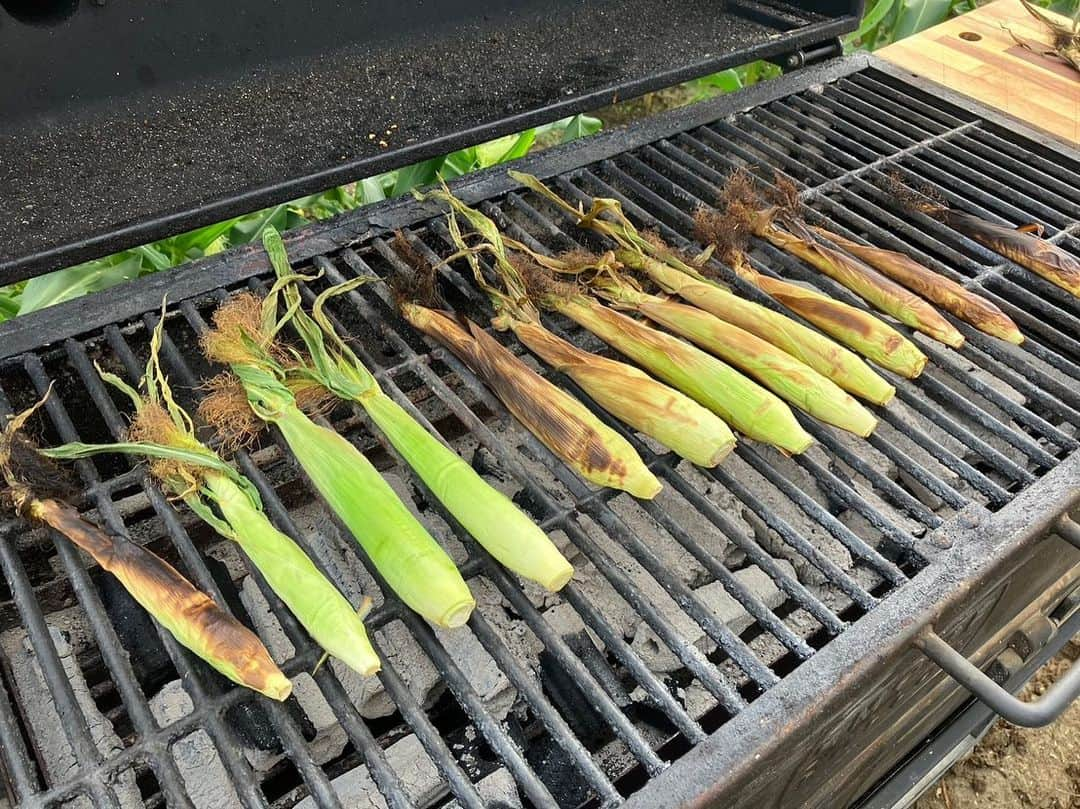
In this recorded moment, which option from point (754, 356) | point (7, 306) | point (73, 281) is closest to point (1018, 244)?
point (754, 356)

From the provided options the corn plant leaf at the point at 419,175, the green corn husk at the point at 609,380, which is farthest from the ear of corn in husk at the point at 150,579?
the corn plant leaf at the point at 419,175

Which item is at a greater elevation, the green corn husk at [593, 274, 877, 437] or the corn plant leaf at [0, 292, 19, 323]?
the corn plant leaf at [0, 292, 19, 323]

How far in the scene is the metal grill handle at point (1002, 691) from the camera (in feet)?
5.19

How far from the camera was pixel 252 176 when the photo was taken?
8.07 ft

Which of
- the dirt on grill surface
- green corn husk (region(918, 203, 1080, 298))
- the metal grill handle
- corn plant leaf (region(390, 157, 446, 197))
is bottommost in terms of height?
the dirt on grill surface

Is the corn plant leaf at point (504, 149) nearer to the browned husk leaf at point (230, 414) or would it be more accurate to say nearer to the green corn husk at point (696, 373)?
the green corn husk at point (696, 373)

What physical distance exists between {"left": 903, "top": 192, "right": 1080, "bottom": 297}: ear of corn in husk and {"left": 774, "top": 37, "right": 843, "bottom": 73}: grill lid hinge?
0.87 meters

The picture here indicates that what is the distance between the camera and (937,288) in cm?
252

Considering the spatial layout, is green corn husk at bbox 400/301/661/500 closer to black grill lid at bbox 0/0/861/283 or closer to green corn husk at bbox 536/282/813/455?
green corn husk at bbox 536/282/813/455

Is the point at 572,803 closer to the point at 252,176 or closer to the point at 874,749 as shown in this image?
the point at 874,749

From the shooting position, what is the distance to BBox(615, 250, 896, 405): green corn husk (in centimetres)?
221

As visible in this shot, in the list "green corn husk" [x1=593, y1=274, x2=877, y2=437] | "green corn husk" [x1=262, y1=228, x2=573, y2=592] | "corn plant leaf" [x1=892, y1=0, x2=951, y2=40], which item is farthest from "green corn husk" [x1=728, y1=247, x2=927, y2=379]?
"corn plant leaf" [x1=892, y1=0, x2=951, y2=40]

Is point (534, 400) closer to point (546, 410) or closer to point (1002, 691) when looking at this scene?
point (546, 410)

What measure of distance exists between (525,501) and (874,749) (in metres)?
1.06
